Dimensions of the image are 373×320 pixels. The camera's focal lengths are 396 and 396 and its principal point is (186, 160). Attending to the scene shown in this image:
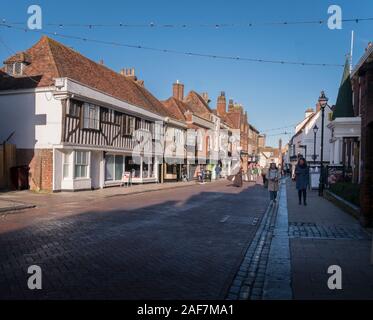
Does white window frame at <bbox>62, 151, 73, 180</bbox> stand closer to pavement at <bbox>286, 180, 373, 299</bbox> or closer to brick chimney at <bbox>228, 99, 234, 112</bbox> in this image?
pavement at <bbox>286, 180, 373, 299</bbox>

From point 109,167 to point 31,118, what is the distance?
6041 millimetres

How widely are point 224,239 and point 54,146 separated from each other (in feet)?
44.7

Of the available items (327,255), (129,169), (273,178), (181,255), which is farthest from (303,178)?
(129,169)

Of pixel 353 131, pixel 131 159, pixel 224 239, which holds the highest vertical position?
pixel 353 131

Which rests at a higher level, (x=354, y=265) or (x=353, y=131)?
(x=353, y=131)

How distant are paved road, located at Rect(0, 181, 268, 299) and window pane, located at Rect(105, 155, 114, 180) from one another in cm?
1153

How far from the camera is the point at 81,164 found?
71.8 ft

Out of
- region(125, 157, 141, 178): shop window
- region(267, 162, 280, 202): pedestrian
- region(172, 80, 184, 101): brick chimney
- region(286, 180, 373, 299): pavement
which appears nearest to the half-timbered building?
region(125, 157, 141, 178): shop window

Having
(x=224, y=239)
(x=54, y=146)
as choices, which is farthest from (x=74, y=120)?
(x=224, y=239)

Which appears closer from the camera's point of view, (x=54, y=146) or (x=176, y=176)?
(x=54, y=146)

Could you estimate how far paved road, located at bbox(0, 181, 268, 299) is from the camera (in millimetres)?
5267
